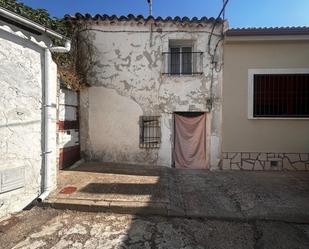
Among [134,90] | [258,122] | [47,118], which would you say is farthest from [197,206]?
[134,90]

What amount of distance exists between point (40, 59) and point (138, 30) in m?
4.41

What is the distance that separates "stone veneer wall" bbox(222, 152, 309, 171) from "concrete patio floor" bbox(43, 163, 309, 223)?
1.28ft

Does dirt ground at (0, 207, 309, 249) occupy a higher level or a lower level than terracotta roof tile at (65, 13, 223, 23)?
lower

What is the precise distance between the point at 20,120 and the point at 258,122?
6940mm

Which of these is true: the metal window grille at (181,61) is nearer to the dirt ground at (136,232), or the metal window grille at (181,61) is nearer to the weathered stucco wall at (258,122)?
the weathered stucco wall at (258,122)

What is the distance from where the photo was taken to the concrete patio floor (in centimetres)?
465

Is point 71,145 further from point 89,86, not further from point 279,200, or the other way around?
point 279,200

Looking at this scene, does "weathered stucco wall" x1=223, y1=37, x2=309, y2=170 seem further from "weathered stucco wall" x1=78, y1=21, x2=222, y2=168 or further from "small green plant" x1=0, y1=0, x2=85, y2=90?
"small green plant" x1=0, y1=0, x2=85, y2=90

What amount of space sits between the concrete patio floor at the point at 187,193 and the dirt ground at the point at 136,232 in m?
0.18

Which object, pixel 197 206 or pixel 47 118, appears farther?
pixel 47 118

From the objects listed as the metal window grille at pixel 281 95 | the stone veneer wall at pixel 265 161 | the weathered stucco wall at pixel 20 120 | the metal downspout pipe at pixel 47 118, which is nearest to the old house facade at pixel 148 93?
the stone veneer wall at pixel 265 161

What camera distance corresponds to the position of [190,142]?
8516 millimetres

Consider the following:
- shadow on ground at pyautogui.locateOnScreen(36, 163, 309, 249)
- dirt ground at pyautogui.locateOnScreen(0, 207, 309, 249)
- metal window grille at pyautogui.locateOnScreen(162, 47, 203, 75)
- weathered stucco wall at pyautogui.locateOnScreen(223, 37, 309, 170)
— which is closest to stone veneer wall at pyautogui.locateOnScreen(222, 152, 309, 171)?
weathered stucco wall at pyautogui.locateOnScreen(223, 37, 309, 170)

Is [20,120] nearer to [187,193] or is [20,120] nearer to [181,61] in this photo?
[187,193]
